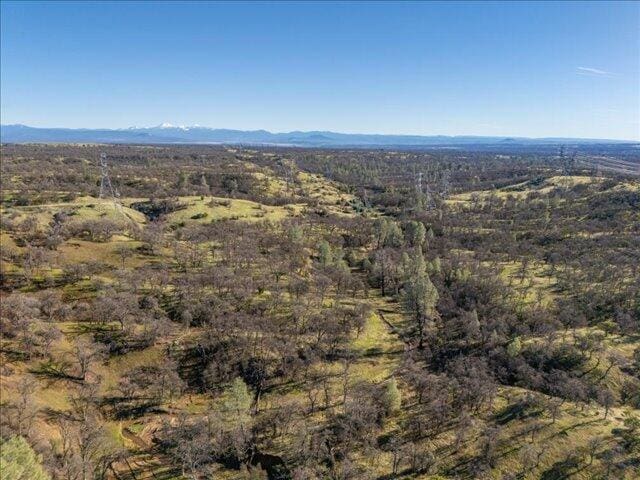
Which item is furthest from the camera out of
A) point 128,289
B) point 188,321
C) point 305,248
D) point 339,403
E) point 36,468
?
point 305,248

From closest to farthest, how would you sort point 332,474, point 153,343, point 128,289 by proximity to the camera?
point 332,474 → point 153,343 → point 128,289

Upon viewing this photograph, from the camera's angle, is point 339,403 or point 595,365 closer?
point 339,403

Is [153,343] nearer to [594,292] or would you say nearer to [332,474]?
[332,474]

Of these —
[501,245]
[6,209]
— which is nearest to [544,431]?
[501,245]

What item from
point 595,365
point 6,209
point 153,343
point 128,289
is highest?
point 6,209

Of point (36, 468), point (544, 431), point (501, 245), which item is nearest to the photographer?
point (36, 468)

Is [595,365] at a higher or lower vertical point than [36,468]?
lower

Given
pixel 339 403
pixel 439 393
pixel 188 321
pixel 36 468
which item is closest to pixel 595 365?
pixel 439 393

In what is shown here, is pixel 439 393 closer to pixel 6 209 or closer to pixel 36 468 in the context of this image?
pixel 36 468

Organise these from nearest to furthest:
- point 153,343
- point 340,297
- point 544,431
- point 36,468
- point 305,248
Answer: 1. point 36,468
2. point 544,431
3. point 153,343
4. point 340,297
5. point 305,248
